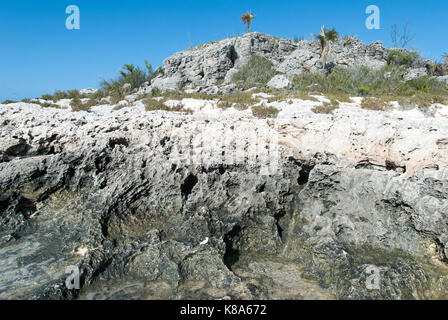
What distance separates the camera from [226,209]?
345 inches

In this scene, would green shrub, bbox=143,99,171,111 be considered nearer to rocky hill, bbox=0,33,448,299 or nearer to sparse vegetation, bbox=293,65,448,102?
rocky hill, bbox=0,33,448,299

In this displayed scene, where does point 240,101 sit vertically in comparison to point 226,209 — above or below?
above

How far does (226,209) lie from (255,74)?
1884 cm

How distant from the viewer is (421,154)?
9.50 m

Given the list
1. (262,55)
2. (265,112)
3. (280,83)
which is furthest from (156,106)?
(262,55)

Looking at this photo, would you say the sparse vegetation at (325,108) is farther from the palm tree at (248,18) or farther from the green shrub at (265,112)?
the palm tree at (248,18)

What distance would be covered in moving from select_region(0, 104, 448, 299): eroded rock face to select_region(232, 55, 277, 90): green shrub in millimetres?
10528

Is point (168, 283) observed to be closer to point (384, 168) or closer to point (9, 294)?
point (9, 294)

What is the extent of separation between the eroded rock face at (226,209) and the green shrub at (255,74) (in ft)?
34.5

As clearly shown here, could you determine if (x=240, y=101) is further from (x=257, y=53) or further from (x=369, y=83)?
(x=257, y=53)

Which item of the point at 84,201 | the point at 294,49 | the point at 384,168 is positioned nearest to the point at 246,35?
the point at 294,49

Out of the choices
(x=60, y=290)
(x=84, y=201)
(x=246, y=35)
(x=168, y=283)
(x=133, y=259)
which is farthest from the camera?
(x=246, y=35)

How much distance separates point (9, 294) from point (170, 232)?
11.9 ft

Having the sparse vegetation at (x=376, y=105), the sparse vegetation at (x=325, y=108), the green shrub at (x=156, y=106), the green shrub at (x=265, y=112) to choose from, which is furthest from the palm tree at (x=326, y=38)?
the green shrub at (x=156, y=106)
